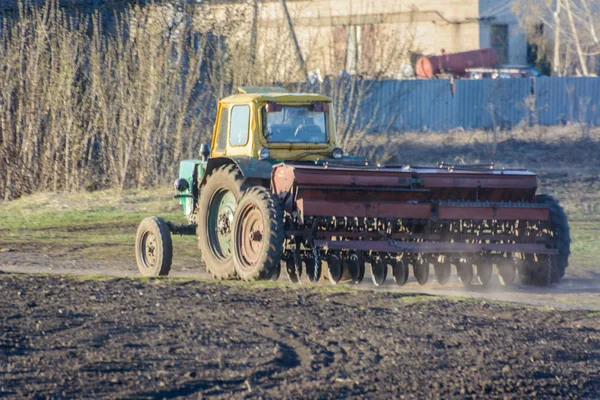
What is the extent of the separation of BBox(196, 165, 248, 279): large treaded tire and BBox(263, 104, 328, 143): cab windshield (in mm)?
670

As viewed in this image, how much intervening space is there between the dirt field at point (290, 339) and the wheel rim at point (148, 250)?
20.4 inches

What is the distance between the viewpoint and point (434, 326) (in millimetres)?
7996

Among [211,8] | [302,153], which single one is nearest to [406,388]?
[302,153]

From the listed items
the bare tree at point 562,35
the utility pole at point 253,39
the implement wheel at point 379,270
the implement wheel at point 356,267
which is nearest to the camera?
the implement wheel at point 356,267

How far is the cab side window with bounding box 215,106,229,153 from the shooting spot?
12.0 m

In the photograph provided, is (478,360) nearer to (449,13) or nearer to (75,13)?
(75,13)

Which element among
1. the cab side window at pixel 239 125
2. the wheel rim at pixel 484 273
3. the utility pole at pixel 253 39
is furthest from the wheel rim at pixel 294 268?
the utility pole at pixel 253 39

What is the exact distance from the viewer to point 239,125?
11.7 meters

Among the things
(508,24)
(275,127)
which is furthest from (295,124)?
(508,24)

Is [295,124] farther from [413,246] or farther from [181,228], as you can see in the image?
[413,246]

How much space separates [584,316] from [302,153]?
165 inches

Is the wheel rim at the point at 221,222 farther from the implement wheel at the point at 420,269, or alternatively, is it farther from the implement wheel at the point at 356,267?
the implement wheel at the point at 420,269

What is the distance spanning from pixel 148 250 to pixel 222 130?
176 cm

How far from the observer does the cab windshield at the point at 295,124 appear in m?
11.5
